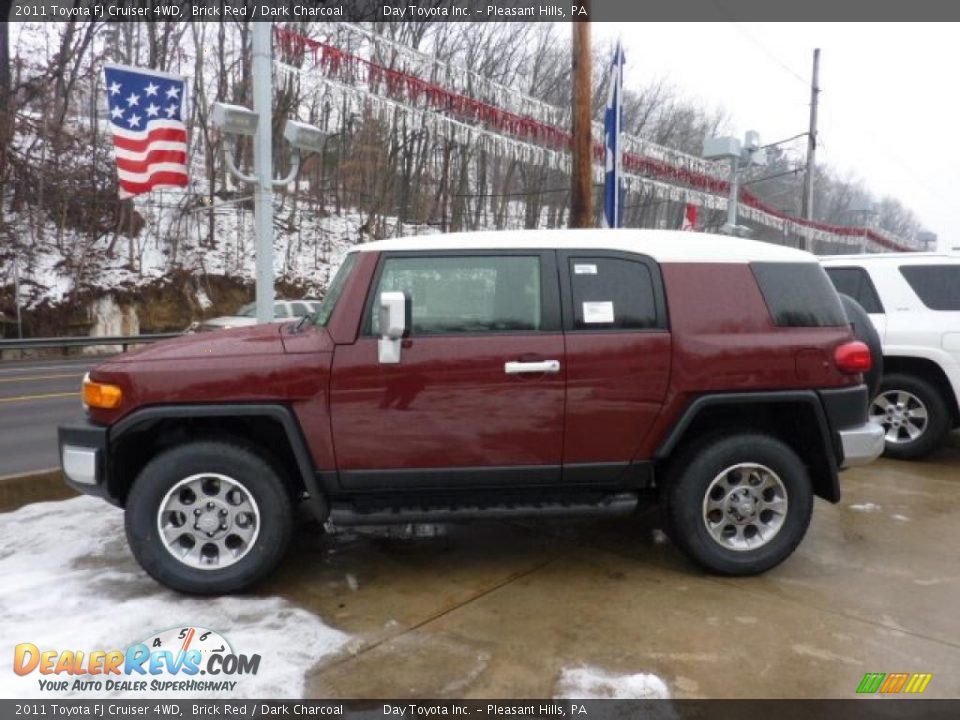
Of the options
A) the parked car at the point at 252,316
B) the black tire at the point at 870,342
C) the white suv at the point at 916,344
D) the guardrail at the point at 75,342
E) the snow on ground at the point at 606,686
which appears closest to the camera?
the snow on ground at the point at 606,686

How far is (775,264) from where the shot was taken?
12.7ft

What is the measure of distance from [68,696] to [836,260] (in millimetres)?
6850

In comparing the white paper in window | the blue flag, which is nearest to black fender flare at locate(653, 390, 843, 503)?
the white paper in window

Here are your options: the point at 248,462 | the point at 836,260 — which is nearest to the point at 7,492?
the point at 248,462

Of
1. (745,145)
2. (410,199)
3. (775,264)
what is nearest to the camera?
(775,264)

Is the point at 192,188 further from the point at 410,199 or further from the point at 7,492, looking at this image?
the point at 7,492

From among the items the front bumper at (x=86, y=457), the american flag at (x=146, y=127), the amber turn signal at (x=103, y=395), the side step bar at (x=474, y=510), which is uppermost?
the american flag at (x=146, y=127)

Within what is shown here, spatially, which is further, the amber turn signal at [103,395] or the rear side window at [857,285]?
the rear side window at [857,285]

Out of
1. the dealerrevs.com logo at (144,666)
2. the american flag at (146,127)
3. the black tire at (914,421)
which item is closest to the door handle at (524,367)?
the dealerrevs.com logo at (144,666)

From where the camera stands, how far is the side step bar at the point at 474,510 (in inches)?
141

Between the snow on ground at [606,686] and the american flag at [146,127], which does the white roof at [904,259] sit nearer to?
the snow on ground at [606,686]

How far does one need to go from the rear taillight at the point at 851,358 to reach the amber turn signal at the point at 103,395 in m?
3.84

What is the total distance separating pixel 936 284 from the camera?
244 inches

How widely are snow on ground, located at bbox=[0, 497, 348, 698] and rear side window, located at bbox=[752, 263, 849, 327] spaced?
2.80 meters
